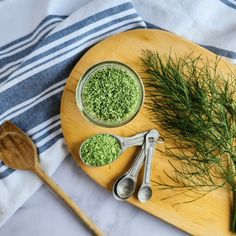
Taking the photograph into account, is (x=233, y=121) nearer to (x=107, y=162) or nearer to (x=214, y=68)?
(x=214, y=68)

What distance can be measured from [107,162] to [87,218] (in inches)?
6.1

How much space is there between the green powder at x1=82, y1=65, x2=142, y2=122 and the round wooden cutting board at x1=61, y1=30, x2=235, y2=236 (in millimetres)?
42

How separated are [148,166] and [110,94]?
20cm

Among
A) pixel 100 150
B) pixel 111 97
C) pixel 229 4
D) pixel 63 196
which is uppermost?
pixel 229 4

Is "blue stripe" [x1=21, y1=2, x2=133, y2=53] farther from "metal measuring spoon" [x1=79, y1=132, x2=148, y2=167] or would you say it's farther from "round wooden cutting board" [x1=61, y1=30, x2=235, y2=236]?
"metal measuring spoon" [x1=79, y1=132, x2=148, y2=167]

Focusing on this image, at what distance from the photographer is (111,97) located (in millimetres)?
1112

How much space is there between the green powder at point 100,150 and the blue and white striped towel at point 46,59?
8cm

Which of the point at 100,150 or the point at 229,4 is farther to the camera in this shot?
the point at 229,4

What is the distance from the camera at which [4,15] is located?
123 cm

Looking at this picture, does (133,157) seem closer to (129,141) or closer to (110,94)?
(129,141)

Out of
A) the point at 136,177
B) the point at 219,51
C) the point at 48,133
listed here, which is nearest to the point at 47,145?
the point at 48,133

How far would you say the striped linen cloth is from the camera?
1.15 metres

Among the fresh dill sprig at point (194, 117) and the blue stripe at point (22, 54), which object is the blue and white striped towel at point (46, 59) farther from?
the fresh dill sprig at point (194, 117)

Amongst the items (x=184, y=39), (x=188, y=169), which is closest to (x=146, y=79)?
(x=184, y=39)
